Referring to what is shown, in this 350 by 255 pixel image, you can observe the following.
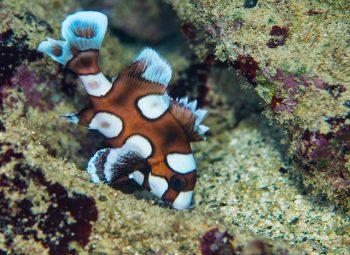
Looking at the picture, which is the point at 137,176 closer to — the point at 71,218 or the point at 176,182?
the point at 176,182

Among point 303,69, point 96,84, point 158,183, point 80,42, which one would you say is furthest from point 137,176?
point 303,69

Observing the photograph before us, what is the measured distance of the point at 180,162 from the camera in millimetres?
3209

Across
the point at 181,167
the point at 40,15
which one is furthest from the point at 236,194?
the point at 40,15

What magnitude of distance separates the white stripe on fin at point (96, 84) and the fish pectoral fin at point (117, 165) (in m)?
0.48

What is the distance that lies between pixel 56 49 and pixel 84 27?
303 mm

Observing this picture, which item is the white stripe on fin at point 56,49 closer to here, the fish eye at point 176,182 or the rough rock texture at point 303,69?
the rough rock texture at point 303,69

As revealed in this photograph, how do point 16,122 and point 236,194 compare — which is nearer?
point 16,122

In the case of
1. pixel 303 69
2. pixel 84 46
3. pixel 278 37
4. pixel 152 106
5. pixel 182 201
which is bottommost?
pixel 182 201

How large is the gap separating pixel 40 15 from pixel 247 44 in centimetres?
230

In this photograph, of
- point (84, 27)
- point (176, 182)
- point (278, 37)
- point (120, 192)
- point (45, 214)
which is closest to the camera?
point (45, 214)

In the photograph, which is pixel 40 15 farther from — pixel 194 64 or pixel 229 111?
pixel 229 111

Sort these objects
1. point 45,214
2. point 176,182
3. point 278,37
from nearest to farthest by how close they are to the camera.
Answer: point 45,214 → point 278,37 → point 176,182

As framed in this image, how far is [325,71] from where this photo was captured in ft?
8.78

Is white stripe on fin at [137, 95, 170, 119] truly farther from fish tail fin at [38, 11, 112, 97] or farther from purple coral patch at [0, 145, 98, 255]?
purple coral patch at [0, 145, 98, 255]
